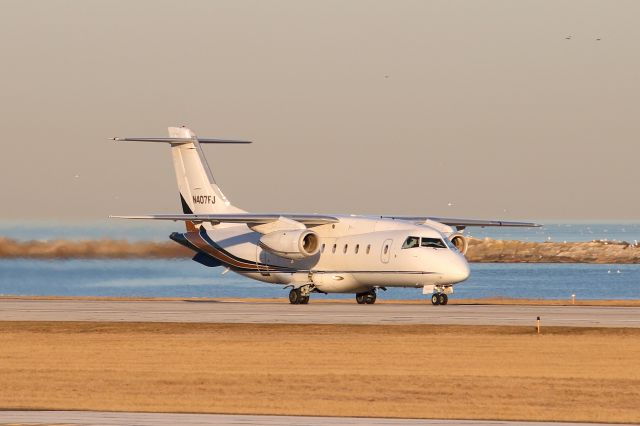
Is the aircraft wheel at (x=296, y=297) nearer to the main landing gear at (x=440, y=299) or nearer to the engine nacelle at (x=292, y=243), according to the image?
the engine nacelle at (x=292, y=243)

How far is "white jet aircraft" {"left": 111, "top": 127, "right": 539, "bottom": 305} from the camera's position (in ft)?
173

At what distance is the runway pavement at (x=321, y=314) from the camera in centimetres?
4206

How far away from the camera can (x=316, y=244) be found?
184ft

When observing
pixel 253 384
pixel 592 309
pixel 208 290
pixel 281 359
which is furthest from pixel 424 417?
pixel 208 290

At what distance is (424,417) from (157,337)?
50.9 feet

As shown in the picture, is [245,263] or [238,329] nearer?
[238,329]

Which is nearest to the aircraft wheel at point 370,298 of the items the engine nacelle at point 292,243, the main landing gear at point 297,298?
the main landing gear at point 297,298

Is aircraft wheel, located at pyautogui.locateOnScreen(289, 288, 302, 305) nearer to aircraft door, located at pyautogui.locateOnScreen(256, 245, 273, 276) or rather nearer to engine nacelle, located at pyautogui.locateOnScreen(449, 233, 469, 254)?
aircraft door, located at pyautogui.locateOnScreen(256, 245, 273, 276)

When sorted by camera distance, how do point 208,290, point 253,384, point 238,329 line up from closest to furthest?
1. point 253,384
2. point 238,329
3. point 208,290

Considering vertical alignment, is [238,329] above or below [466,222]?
below

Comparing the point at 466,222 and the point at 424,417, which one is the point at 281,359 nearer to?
the point at 424,417

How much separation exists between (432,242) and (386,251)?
213 cm

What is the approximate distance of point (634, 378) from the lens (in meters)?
28.5

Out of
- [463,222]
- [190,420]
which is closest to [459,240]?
[463,222]
